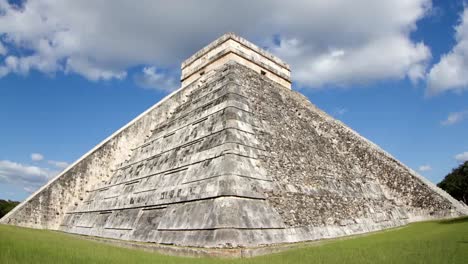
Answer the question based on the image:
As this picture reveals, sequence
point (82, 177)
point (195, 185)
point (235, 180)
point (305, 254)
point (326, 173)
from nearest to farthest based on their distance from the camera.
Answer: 1. point (305, 254)
2. point (235, 180)
3. point (195, 185)
4. point (326, 173)
5. point (82, 177)

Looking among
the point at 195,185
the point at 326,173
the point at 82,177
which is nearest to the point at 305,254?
the point at 195,185

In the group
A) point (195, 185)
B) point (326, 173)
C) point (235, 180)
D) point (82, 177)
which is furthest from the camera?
point (82, 177)

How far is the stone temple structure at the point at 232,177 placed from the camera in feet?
25.6

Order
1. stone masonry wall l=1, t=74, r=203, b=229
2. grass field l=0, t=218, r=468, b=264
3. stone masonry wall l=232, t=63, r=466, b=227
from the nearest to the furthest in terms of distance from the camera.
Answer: grass field l=0, t=218, r=468, b=264 → stone masonry wall l=232, t=63, r=466, b=227 → stone masonry wall l=1, t=74, r=203, b=229

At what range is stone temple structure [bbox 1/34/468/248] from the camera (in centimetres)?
779

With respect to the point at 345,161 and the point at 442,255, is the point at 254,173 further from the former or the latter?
the point at 345,161

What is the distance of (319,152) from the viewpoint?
12539mm

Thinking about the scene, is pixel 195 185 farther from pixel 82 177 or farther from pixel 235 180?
pixel 82 177

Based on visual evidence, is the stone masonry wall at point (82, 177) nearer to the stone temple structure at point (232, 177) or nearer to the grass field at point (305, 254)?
the stone temple structure at point (232, 177)

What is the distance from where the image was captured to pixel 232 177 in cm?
778

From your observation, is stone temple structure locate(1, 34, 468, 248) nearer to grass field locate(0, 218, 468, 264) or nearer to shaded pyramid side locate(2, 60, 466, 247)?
shaded pyramid side locate(2, 60, 466, 247)

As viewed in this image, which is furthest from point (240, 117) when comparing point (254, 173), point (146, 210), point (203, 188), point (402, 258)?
point (402, 258)

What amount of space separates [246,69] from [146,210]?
738 centimetres

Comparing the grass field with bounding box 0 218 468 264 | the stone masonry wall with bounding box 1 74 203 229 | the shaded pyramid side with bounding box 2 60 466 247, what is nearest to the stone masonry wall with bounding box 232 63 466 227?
the shaded pyramid side with bounding box 2 60 466 247
